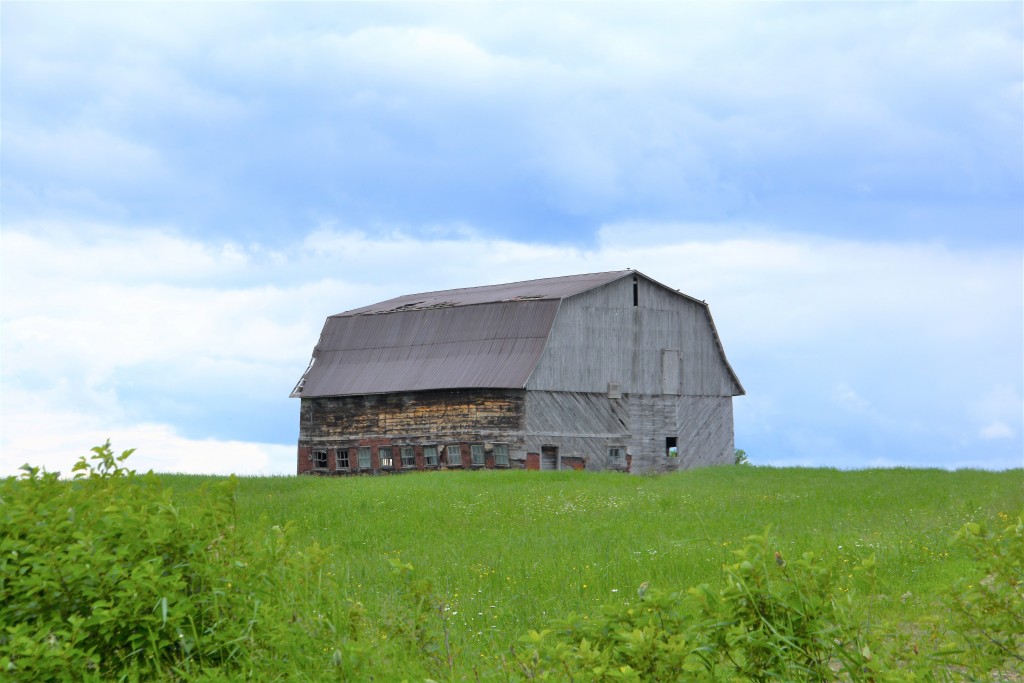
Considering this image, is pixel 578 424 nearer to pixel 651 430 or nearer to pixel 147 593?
pixel 651 430

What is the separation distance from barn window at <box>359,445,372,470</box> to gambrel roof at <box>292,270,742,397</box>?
248 cm

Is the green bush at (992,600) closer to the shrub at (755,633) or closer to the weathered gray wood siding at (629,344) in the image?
the shrub at (755,633)

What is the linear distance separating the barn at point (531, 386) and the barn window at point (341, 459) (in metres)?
0.04

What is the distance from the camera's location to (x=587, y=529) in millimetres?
19812

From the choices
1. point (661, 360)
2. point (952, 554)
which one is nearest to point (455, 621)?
point (952, 554)

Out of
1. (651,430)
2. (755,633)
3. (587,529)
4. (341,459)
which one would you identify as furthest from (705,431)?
(755,633)

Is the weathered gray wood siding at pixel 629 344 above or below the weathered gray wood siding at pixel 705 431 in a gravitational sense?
above

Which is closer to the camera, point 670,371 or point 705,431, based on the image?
point 670,371

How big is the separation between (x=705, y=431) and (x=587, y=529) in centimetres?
2399

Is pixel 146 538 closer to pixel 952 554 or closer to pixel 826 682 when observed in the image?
pixel 826 682

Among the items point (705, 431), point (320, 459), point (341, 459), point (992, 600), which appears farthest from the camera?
point (320, 459)

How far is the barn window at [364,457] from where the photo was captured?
42.7 meters

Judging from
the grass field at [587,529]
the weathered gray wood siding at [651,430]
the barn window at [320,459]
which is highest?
the weathered gray wood siding at [651,430]

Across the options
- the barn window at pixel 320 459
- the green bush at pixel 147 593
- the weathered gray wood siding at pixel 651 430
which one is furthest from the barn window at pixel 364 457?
the green bush at pixel 147 593
